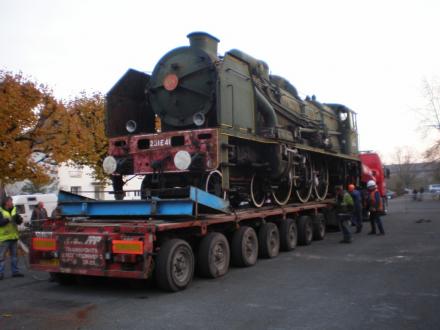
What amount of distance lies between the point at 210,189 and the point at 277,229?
8.24 ft

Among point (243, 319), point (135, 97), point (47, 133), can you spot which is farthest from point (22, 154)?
point (243, 319)

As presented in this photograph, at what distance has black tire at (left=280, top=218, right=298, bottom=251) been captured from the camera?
10672mm

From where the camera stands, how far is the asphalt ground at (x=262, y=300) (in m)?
5.28

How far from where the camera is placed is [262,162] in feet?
32.9

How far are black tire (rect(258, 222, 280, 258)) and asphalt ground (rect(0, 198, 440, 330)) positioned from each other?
385 mm

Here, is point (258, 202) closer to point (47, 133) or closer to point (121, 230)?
point (121, 230)

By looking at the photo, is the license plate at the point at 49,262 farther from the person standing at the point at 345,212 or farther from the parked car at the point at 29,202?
the parked car at the point at 29,202

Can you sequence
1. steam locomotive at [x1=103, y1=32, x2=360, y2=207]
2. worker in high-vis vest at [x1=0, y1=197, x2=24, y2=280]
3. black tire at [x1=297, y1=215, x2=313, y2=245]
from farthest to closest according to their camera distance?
black tire at [x1=297, y1=215, x2=313, y2=245], worker in high-vis vest at [x1=0, y1=197, x2=24, y2=280], steam locomotive at [x1=103, y1=32, x2=360, y2=207]

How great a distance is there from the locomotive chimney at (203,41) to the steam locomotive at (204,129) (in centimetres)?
2

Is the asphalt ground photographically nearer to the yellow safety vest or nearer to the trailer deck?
the trailer deck

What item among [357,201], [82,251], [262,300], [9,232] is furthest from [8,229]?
[357,201]

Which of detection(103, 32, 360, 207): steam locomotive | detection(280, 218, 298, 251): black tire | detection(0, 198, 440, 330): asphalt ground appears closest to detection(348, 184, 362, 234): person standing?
detection(103, 32, 360, 207): steam locomotive

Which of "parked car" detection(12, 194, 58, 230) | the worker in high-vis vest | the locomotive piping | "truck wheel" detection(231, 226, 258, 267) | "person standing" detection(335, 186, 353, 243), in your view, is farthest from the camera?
"parked car" detection(12, 194, 58, 230)

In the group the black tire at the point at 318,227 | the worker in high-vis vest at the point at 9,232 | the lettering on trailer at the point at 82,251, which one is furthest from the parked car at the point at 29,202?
the lettering on trailer at the point at 82,251
